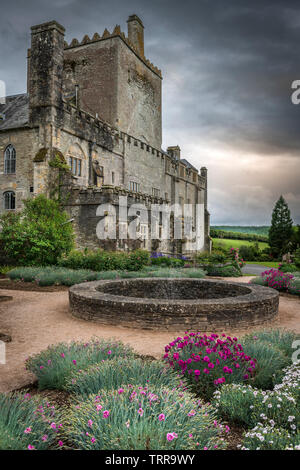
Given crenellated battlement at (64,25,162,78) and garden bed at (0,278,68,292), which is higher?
crenellated battlement at (64,25,162,78)

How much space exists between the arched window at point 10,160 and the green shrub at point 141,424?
76.0 ft

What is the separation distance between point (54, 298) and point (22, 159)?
1527 centimetres

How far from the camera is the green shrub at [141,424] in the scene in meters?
2.30

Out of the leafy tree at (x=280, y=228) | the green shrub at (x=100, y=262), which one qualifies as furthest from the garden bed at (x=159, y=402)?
the leafy tree at (x=280, y=228)

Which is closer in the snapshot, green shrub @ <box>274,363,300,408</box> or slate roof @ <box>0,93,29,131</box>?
green shrub @ <box>274,363,300,408</box>

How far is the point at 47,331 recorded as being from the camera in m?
6.70

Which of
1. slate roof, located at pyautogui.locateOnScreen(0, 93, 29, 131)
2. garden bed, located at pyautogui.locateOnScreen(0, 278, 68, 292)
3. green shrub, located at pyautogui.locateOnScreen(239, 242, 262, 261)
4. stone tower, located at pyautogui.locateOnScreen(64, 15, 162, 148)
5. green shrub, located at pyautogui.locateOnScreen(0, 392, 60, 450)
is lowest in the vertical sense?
green shrub, located at pyautogui.locateOnScreen(239, 242, 262, 261)

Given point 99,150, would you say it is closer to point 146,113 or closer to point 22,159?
point 22,159

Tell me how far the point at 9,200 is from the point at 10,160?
9.15 feet

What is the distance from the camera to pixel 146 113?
3641 cm

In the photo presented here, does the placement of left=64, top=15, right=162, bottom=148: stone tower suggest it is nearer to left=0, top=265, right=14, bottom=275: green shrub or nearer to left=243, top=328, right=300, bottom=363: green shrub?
left=0, top=265, right=14, bottom=275: green shrub

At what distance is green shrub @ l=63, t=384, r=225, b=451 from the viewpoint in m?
2.30

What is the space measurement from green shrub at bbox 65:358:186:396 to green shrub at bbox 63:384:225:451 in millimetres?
465

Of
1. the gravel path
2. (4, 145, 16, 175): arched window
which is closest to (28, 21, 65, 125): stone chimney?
(4, 145, 16, 175): arched window
